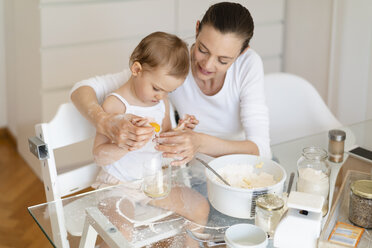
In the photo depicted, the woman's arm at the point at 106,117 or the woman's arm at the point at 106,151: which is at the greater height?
the woman's arm at the point at 106,117

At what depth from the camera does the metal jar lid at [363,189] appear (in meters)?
1.24

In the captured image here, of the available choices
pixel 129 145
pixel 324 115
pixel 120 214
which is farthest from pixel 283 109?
pixel 120 214

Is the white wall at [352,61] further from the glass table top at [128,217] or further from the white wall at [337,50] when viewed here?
the glass table top at [128,217]

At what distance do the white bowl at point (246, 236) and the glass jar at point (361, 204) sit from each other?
30cm

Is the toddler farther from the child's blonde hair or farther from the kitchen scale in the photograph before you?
the kitchen scale

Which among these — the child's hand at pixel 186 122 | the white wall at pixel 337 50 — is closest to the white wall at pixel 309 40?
the white wall at pixel 337 50

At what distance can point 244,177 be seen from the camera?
142 cm

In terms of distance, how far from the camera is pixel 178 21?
3.21m

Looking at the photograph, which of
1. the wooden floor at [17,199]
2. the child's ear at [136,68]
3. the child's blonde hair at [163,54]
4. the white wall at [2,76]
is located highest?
the child's blonde hair at [163,54]

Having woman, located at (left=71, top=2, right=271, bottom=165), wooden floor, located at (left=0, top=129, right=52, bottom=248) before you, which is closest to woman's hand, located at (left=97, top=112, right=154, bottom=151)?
woman, located at (left=71, top=2, right=271, bottom=165)

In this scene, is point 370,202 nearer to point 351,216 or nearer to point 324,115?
point 351,216

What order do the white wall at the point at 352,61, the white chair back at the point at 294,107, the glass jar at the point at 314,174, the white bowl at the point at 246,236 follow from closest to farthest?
the white bowl at the point at 246,236 < the glass jar at the point at 314,174 < the white chair back at the point at 294,107 < the white wall at the point at 352,61

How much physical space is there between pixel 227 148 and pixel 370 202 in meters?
0.55

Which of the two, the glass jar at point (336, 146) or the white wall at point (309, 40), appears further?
the white wall at point (309, 40)
